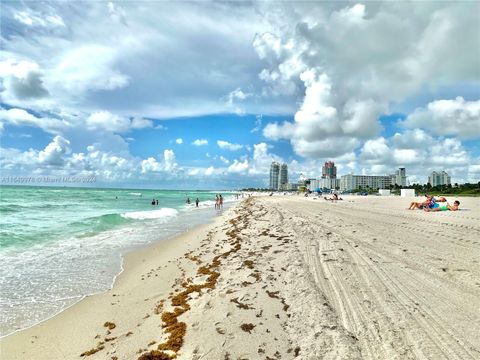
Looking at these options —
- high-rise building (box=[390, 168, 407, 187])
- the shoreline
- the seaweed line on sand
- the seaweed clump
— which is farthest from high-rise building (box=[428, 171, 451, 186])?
the seaweed clump

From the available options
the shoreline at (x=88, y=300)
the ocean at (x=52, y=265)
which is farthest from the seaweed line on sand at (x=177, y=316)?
the ocean at (x=52, y=265)

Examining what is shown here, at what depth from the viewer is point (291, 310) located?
17.1 ft

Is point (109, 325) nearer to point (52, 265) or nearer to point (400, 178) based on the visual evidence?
point (52, 265)

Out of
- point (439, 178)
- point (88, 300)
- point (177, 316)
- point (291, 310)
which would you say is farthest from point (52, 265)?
point (439, 178)

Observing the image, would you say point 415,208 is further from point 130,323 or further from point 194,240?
point 130,323

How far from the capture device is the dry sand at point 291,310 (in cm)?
412

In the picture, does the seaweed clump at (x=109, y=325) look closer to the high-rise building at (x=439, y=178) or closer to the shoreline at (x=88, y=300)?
the shoreline at (x=88, y=300)

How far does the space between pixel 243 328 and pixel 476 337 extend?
3.32 meters

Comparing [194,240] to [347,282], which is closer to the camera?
[347,282]

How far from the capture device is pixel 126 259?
11859 millimetres

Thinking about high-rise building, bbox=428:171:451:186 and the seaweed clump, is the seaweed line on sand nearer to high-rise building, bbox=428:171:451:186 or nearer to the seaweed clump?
the seaweed clump

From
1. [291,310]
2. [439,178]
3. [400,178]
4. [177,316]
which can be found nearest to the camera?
[291,310]

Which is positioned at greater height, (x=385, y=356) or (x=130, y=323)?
(x=385, y=356)

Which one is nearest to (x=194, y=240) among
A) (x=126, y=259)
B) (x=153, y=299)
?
(x=126, y=259)
